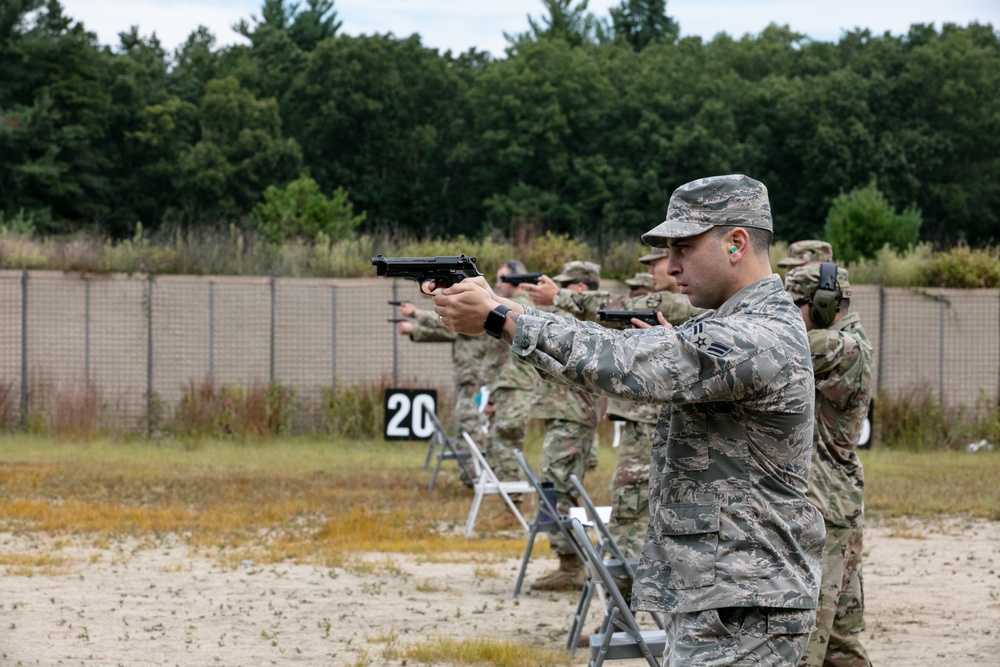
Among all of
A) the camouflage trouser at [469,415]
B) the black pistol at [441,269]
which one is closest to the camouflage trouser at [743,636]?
the black pistol at [441,269]

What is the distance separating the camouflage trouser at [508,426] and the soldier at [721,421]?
8524 mm

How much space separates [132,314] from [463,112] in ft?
121

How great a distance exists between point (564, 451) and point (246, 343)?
10.9 meters

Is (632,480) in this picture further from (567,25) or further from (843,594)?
(567,25)

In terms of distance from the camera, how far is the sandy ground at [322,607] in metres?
7.66

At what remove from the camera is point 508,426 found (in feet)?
41.2

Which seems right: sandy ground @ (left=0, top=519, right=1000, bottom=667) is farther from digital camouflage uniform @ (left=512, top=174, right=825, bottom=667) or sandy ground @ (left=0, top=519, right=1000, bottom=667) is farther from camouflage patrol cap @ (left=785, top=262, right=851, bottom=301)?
digital camouflage uniform @ (left=512, top=174, right=825, bottom=667)

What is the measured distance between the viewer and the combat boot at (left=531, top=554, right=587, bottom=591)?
9.49m

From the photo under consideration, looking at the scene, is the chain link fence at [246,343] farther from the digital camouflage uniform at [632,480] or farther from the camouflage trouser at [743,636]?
the camouflage trouser at [743,636]

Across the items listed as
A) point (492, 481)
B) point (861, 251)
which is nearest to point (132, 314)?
point (492, 481)

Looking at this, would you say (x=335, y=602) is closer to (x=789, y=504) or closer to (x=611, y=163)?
(x=789, y=504)

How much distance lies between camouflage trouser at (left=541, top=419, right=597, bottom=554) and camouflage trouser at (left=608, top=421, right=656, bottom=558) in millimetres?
1438

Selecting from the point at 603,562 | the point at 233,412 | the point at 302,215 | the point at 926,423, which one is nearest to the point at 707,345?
the point at 603,562

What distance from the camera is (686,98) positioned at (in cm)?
5162
